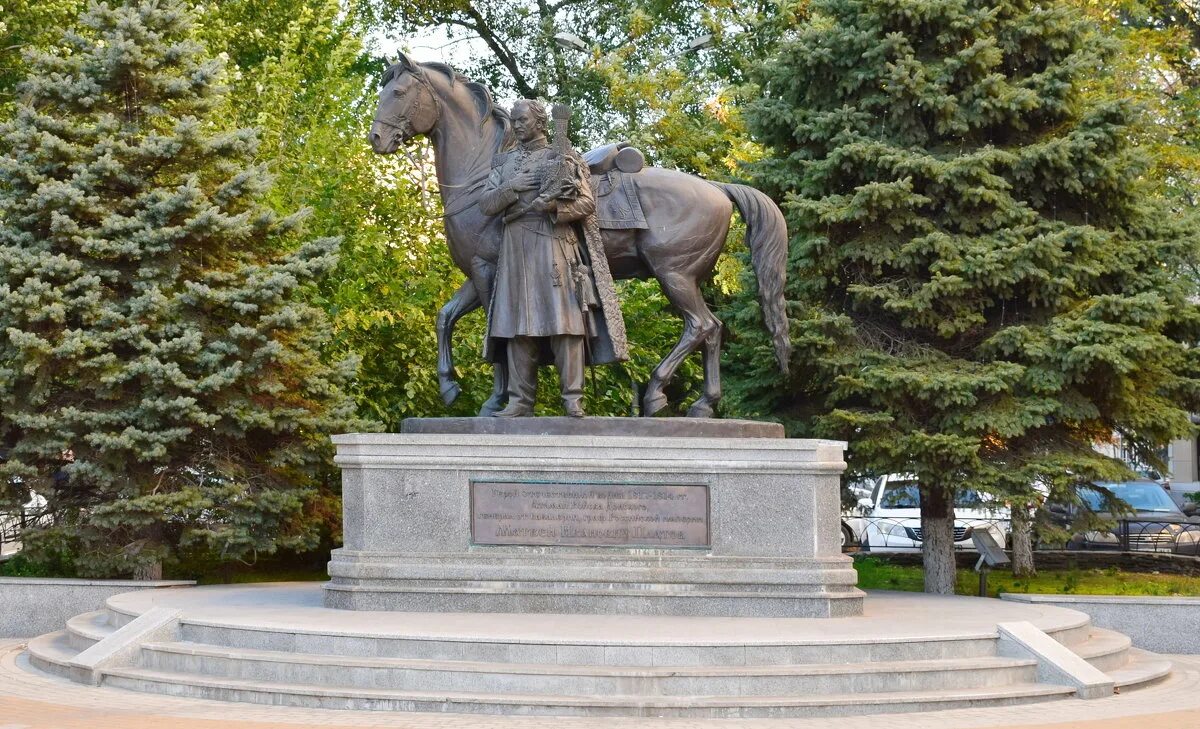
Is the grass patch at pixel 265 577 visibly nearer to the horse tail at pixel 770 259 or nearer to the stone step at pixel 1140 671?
the horse tail at pixel 770 259

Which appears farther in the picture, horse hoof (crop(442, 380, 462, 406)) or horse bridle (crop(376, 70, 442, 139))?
horse hoof (crop(442, 380, 462, 406))

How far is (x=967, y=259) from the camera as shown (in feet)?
52.5

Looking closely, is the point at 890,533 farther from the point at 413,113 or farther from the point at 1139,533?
the point at 413,113

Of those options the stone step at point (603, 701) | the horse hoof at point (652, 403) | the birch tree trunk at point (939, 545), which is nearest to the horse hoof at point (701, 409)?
the horse hoof at point (652, 403)

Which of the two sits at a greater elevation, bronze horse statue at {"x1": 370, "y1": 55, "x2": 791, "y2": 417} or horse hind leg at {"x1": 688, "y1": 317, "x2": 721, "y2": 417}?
bronze horse statue at {"x1": 370, "y1": 55, "x2": 791, "y2": 417}

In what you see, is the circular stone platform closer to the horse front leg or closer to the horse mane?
the horse front leg

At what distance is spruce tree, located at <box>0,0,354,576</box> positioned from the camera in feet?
49.7

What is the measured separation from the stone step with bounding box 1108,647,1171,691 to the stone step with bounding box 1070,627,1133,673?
6 cm

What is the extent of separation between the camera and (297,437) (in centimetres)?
1650

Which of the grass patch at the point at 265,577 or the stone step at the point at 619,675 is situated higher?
the stone step at the point at 619,675

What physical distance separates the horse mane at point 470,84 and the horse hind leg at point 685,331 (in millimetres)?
1857

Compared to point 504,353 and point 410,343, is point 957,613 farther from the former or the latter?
point 410,343

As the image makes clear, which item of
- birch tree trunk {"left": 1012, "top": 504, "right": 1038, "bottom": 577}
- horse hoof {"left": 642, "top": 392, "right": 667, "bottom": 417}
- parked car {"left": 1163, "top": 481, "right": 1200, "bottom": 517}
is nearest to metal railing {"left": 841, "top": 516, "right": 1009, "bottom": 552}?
parked car {"left": 1163, "top": 481, "right": 1200, "bottom": 517}

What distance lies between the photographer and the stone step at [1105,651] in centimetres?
1119
